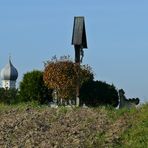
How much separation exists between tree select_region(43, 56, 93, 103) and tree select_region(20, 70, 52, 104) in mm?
422

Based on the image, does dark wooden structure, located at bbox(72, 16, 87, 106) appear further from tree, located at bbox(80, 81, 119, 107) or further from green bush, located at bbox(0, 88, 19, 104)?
green bush, located at bbox(0, 88, 19, 104)

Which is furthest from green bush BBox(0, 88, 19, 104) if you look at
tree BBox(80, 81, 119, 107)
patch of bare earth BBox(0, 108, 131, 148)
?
patch of bare earth BBox(0, 108, 131, 148)

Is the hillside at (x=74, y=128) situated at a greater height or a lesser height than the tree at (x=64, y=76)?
lesser

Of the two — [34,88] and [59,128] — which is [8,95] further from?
[59,128]

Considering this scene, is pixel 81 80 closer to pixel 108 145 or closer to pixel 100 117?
pixel 100 117

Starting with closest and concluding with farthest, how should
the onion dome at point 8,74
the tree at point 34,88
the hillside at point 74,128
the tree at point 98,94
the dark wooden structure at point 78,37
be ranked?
the hillside at point 74,128 → the tree at point 98,94 → the tree at point 34,88 → the dark wooden structure at point 78,37 → the onion dome at point 8,74

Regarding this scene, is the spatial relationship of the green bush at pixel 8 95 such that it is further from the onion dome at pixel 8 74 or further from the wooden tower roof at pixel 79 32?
the onion dome at pixel 8 74

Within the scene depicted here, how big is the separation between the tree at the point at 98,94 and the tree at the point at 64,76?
275mm

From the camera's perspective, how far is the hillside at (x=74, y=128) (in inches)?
445

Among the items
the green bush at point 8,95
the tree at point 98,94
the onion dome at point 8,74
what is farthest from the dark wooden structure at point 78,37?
the onion dome at point 8,74

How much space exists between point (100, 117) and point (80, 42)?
8599 mm

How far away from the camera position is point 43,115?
44.1 feet

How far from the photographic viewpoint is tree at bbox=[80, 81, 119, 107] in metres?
20.1

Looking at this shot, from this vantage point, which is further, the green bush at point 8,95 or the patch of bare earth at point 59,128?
the green bush at point 8,95
